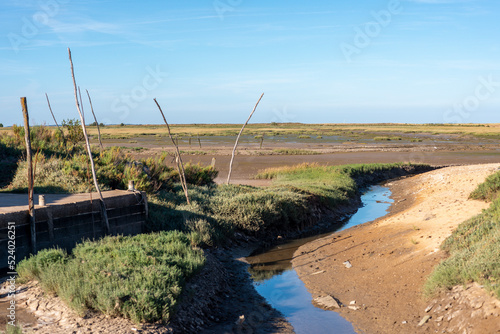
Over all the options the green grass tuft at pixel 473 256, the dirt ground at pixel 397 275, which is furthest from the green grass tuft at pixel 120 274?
the green grass tuft at pixel 473 256

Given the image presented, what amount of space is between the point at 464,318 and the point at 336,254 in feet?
19.3

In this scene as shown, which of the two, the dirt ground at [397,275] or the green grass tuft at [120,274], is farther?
the dirt ground at [397,275]

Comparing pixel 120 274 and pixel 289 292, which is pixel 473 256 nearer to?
pixel 289 292

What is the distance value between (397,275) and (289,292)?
2.47 m

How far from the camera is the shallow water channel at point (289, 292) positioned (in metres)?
9.11

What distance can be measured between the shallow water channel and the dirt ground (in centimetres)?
27

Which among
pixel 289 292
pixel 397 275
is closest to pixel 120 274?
pixel 289 292

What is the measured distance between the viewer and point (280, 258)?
14227 millimetres

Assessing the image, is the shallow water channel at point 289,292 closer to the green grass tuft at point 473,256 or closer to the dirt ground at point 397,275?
the dirt ground at point 397,275

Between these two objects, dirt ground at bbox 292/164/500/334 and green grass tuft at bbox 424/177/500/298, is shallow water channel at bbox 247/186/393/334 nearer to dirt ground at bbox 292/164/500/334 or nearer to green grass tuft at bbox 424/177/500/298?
dirt ground at bbox 292/164/500/334

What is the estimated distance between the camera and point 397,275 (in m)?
10.6

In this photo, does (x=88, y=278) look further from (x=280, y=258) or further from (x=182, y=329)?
(x=280, y=258)

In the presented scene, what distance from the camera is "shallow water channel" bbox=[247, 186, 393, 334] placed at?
911 centimetres

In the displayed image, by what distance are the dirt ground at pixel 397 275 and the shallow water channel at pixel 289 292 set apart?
0.27 metres
